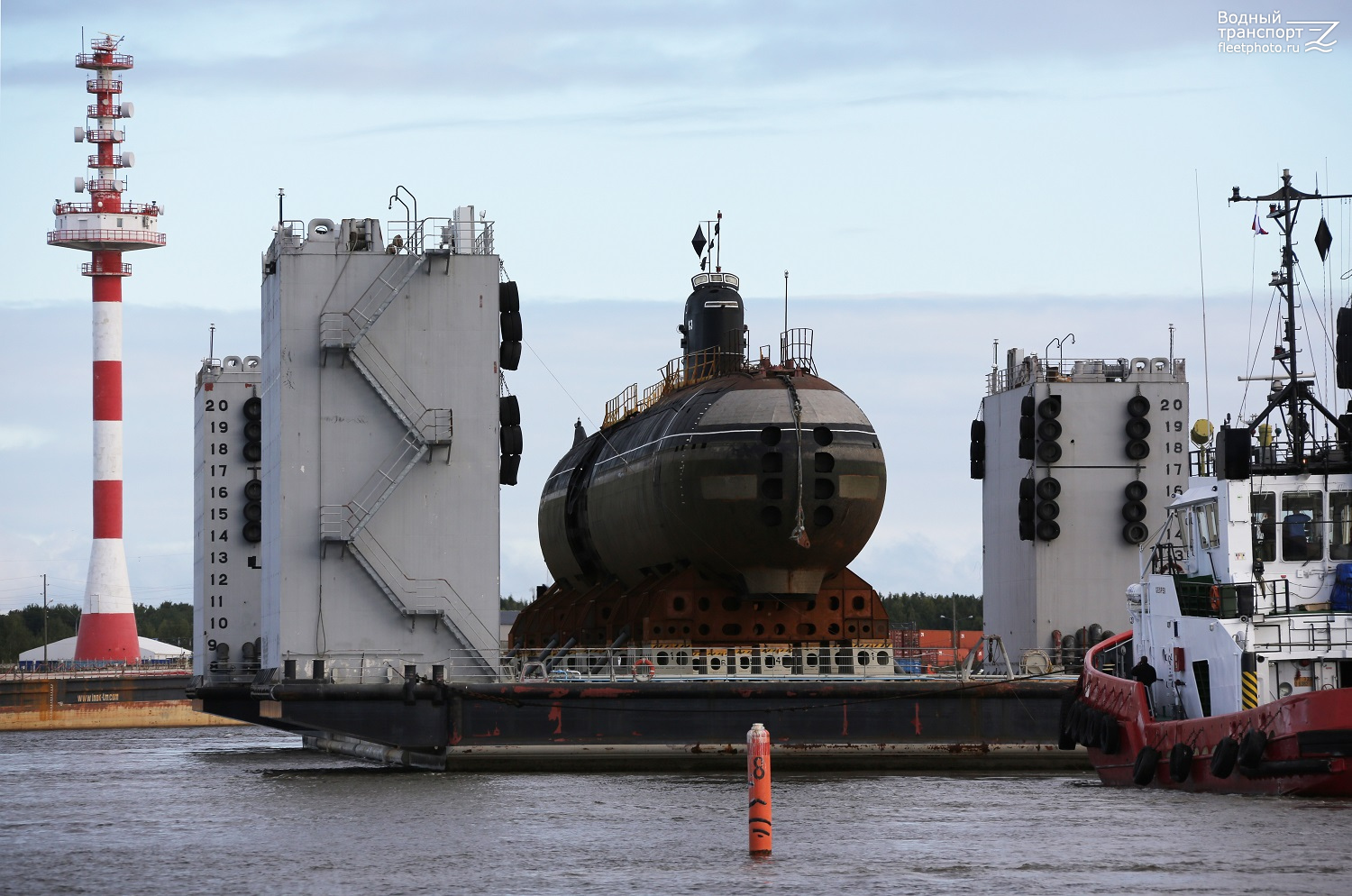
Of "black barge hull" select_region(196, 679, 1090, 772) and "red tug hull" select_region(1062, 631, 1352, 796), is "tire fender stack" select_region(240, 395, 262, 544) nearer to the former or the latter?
"black barge hull" select_region(196, 679, 1090, 772)

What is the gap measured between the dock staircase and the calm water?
2982 millimetres

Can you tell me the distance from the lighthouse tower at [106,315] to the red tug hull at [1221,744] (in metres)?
59.2

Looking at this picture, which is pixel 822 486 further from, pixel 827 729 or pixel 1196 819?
pixel 1196 819

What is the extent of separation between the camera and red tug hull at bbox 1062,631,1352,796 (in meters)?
24.6

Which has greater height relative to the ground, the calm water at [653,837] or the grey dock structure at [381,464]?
the grey dock structure at [381,464]

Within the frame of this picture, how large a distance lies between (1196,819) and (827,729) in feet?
36.2

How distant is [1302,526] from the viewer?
2855 centimetres

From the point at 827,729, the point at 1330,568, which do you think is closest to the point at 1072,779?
the point at 827,729

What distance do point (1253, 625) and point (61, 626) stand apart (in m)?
135

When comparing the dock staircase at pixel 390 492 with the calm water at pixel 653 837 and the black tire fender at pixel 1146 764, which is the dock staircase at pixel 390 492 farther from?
the black tire fender at pixel 1146 764

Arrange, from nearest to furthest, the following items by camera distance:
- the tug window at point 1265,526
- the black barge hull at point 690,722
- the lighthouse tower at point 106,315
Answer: the tug window at point 1265,526, the black barge hull at point 690,722, the lighthouse tower at point 106,315

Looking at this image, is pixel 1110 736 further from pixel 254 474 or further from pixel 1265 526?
pixel 254 474

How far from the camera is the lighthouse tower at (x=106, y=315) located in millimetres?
82250

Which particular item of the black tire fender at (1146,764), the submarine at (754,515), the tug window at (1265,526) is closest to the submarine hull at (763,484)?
the submarine at (754,515)
